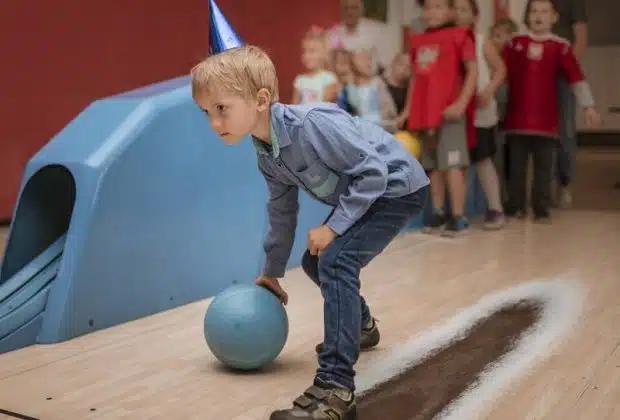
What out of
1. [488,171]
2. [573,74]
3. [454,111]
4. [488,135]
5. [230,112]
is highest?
[230,112]

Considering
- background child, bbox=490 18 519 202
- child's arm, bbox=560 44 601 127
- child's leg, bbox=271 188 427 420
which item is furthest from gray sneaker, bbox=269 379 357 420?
background child, bbox=490 18 519 202

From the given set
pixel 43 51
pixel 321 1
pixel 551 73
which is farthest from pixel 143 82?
pixel 551 73

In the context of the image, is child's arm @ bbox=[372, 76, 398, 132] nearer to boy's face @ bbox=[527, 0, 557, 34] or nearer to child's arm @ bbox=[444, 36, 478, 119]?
child's arm @ bbox=[444, 36, 478, 119]

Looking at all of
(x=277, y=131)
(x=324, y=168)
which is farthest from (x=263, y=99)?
(x=324, y=168)

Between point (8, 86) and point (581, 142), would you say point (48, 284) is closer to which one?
point (8, 86)

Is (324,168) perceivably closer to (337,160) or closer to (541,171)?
(337,160)

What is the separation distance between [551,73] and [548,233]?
Result: 1.21 metres

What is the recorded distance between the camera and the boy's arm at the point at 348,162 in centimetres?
209

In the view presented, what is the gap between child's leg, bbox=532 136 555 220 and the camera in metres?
5.82

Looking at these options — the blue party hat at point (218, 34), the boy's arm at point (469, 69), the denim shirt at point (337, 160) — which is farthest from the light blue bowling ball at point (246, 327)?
the boy's arm at point (469, 69)

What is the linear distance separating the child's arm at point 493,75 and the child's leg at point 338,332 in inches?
142

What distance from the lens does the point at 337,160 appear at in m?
2.12

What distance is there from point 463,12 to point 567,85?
1.17m

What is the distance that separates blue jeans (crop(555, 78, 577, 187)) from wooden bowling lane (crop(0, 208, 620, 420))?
2208 mm
